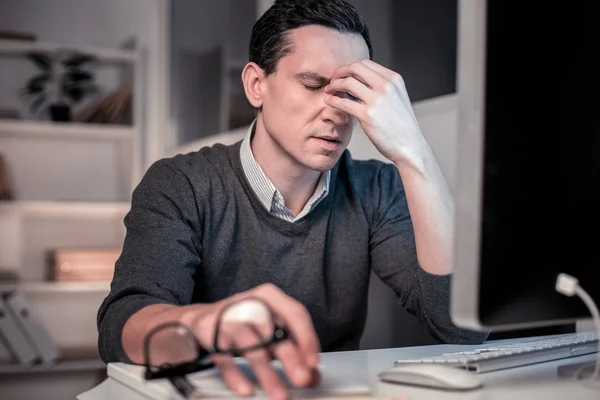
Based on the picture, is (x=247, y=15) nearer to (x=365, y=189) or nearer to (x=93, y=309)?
(x=365, y=189)

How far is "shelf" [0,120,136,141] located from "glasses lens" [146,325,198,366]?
318cm

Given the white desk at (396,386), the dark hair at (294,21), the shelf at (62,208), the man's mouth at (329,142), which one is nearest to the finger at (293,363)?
the white desk at (396,386)

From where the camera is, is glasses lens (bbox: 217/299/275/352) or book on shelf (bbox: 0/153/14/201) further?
book on shelf (bbox: 0/153/14/201)

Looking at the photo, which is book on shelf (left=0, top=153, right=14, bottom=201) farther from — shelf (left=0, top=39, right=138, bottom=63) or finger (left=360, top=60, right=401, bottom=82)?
finger (left=360, top=60, right=401, bottom=82)

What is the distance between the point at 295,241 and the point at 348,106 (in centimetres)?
33

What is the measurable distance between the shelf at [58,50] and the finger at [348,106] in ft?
8.97

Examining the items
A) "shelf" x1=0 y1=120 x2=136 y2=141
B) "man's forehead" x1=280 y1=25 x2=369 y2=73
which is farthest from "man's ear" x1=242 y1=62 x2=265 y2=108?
"shelf" x1=0 y1=120 x2=136 y2=141

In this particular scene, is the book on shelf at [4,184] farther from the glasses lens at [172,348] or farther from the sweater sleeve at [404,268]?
the glasses lens at [172,348]

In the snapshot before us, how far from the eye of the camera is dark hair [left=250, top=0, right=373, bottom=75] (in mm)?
1529

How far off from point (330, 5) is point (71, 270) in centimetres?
249

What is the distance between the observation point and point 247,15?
9.52 ft

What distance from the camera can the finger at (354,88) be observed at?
4.10 ft

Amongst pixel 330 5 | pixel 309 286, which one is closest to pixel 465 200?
pixel 309 286

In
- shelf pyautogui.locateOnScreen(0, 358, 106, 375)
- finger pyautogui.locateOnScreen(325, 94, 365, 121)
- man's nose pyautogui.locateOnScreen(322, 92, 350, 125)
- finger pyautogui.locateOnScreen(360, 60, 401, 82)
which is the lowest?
shelf pyautogui.locateOnScreen(0, 358, 106, 375)
